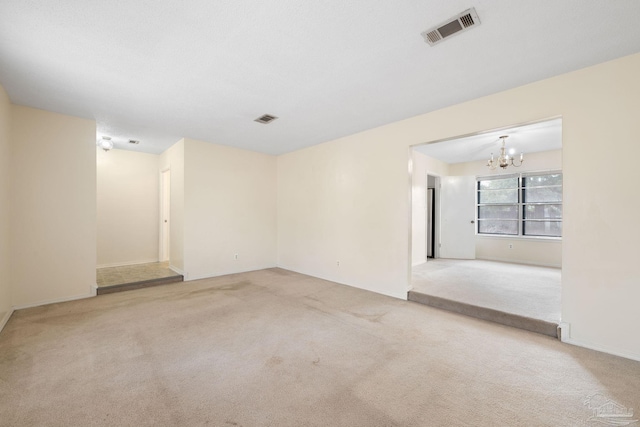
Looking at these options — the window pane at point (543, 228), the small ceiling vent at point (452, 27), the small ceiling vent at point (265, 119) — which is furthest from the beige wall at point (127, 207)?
the window pane at point (543, 228)

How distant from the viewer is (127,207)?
232 inches

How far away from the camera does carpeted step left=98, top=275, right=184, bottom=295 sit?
420 cm

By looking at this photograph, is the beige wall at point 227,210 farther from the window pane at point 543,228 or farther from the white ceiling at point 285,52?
the window pane at point 543,228

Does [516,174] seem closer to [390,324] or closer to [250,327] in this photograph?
[390,324]

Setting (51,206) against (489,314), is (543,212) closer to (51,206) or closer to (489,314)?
(489,314)

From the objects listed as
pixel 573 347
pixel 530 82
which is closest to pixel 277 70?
pixel 530 82

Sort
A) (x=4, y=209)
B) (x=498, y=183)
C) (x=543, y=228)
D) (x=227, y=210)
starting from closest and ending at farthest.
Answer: (x=4, y=209) → (x=227, y=210) → (x=543, y=228) → (x=498, y=183)

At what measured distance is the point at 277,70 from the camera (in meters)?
2.63

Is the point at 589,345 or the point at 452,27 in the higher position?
the point at 452,27

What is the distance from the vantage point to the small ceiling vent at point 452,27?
190 centimetres

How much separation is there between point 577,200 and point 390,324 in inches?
91.7

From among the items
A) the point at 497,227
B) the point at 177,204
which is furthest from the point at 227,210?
the point at 497,227

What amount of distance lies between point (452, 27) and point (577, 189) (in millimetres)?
2069

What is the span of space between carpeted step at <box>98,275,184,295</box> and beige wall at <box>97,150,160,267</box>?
1.86 metres
